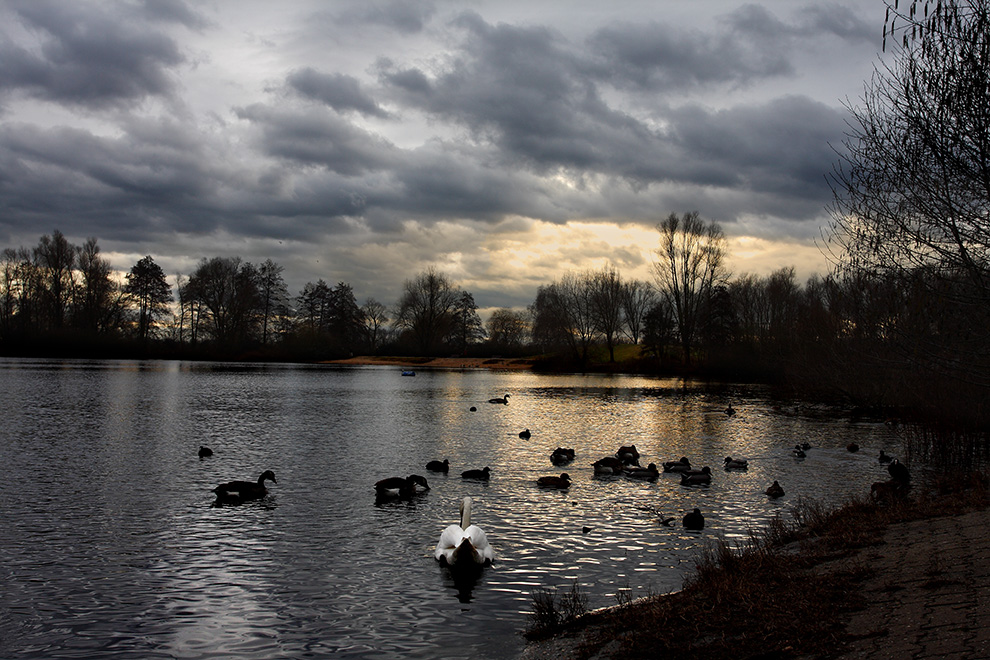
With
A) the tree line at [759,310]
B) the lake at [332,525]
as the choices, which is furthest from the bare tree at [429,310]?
the lake at [332,525]

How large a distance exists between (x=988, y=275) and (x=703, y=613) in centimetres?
835

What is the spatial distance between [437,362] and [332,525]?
93.9 metres

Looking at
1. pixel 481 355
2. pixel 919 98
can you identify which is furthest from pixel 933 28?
pixel 481 355

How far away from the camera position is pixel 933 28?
885 centimetres

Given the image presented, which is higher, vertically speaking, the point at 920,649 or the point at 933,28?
the point at 933,28

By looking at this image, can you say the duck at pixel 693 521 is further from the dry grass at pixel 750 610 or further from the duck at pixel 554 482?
the duck at pixel 554 482

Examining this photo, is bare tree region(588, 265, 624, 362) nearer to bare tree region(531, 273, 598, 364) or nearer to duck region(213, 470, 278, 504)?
bare tree region(531, 273, 598, 364)

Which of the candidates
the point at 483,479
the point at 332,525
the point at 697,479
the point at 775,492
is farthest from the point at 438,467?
the point at 775,492

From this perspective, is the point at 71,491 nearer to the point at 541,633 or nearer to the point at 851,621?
the point at 541,633

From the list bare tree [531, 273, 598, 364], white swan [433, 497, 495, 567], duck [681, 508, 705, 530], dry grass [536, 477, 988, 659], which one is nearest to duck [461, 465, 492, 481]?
duck [681, 508, 705, 530]

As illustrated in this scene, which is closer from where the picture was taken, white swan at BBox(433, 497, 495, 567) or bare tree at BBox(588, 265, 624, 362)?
white swan at BBox(433, 497, 495, 567)

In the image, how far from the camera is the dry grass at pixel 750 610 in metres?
5.91

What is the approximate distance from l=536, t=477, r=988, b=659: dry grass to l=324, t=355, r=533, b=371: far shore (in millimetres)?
88656

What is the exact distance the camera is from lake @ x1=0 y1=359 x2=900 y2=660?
7613 millimetres
